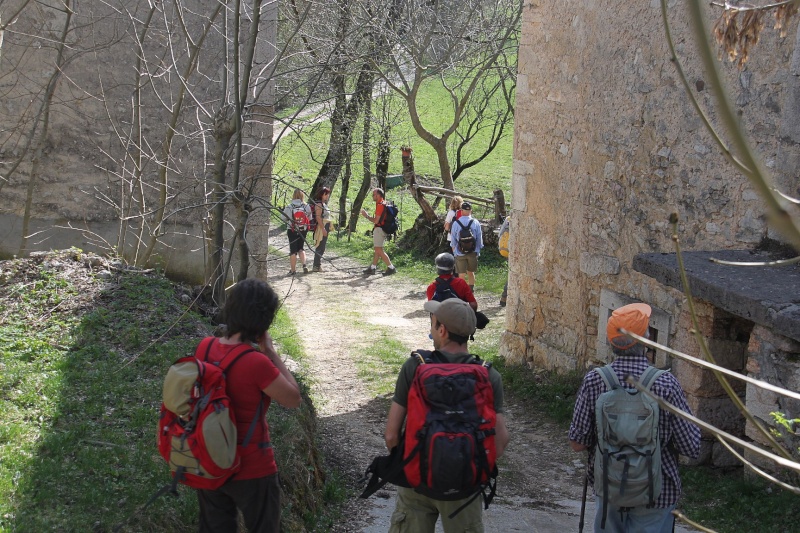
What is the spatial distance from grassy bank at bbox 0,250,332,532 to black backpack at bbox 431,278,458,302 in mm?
1756

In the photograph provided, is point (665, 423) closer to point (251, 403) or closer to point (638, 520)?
point (638, 520)

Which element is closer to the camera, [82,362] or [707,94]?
[82,362]

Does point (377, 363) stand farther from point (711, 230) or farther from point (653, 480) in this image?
point (653, 480)

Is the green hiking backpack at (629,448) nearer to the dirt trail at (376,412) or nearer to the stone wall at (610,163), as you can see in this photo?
the dirt trail at (376,412)

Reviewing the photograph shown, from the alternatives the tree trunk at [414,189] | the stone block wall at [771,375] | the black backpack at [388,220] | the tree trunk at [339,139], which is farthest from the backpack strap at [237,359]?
the tree trunk at [339,139]

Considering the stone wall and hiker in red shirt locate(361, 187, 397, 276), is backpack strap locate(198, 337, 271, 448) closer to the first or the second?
the stone wall

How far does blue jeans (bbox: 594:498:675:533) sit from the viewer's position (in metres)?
3.53

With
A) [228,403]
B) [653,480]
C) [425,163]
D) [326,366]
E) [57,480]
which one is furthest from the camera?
[425,163]

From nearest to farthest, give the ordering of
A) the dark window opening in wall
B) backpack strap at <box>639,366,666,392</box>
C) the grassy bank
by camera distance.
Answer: backpack strap at <box>639,366,666,392</box>
the grassy bank
the dark window opening in wall

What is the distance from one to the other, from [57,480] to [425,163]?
22215 millimetres

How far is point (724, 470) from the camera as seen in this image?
5.82 m

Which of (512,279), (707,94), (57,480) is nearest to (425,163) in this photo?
(512,279)

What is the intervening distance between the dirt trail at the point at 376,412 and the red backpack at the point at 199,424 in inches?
67.3

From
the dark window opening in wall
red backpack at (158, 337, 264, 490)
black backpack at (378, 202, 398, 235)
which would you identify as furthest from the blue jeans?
black backpack at (378, 202, 398, 235)
